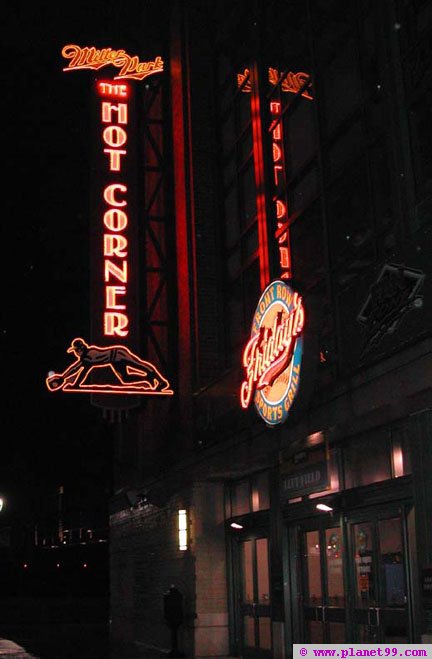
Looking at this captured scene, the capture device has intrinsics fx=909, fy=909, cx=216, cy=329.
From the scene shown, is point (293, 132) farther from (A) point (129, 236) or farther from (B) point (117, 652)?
(B) point (117, 652)

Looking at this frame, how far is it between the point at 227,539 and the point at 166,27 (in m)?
14.8

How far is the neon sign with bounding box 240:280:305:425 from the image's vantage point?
1356 centimetres

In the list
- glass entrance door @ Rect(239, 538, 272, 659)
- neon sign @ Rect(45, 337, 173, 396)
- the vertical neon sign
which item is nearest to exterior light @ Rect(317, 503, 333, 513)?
glass entrance door @ Rect(239, 538, 272, 659)

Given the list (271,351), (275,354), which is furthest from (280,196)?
(275,354)

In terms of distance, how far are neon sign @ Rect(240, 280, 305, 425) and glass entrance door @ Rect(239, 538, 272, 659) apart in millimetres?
3842

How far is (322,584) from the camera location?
14750mm

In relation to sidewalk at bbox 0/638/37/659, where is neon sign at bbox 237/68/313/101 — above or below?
above

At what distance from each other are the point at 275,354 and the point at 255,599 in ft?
20.6

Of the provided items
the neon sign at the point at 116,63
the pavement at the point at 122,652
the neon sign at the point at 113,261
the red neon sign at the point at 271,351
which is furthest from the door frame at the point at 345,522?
the neon sign at the point at 116,63

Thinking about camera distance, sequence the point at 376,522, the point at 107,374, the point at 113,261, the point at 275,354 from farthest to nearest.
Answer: the point at 113,261 < the point at 107,374 < the point at 275,354 < the point at 376,522

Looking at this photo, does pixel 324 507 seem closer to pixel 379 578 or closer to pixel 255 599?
pixel 379 578

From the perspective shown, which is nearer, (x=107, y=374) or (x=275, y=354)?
(x=275, y=354)

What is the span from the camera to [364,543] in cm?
1345

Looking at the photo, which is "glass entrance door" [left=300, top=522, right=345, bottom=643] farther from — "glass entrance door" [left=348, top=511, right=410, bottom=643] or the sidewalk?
the sidewalk
